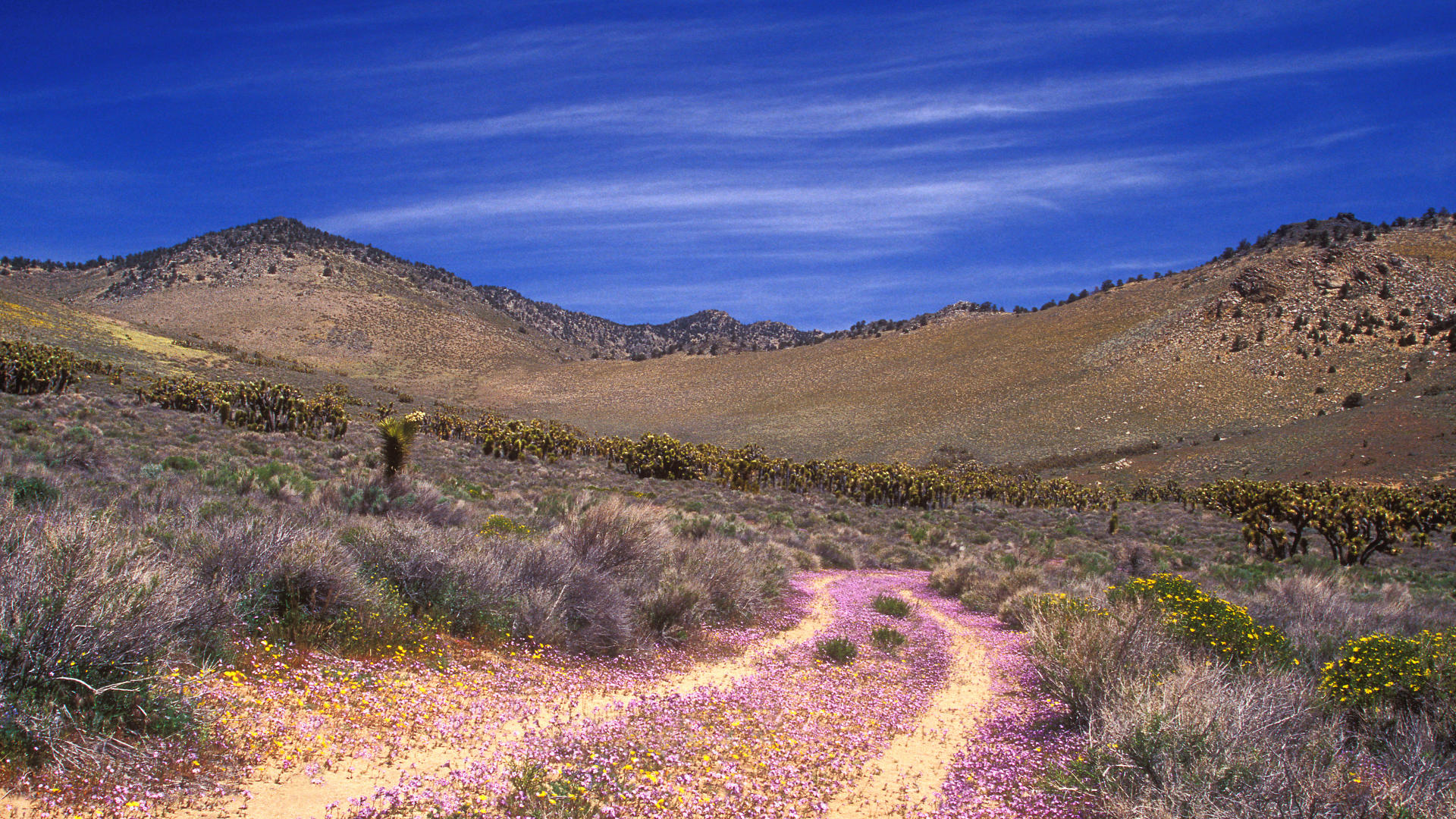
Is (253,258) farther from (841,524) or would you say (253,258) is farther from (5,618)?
(5,618)

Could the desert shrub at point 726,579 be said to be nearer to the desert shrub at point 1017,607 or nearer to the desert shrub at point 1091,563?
the desert shrub at point 1017,607

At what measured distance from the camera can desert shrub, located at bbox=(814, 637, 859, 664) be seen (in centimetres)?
839

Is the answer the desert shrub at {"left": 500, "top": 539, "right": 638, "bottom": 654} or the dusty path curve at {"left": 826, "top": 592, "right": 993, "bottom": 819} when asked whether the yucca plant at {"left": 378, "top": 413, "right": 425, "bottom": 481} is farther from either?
the dusty path curve at {"left": 826, "top": 592, "right": 993, "bottom": 819}

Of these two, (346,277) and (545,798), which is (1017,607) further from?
(346,277)

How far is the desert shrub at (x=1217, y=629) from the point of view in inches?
267

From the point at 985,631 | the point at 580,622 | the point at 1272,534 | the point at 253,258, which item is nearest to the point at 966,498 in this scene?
the point at 1272,534

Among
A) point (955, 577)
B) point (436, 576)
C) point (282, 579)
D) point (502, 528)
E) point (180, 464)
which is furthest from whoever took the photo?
point (180, 464)

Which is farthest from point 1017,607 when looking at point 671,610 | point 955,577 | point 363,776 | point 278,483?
point 278,483

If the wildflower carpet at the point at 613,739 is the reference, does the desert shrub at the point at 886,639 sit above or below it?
below

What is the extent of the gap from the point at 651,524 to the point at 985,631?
15.4ft

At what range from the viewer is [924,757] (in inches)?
229

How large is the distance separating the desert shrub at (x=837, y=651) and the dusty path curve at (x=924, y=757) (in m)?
1.06

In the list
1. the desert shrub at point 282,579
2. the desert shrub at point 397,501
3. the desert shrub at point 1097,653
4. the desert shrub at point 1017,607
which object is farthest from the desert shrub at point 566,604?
the desert shrub at point 1017,607

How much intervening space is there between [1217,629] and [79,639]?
27.7ft
